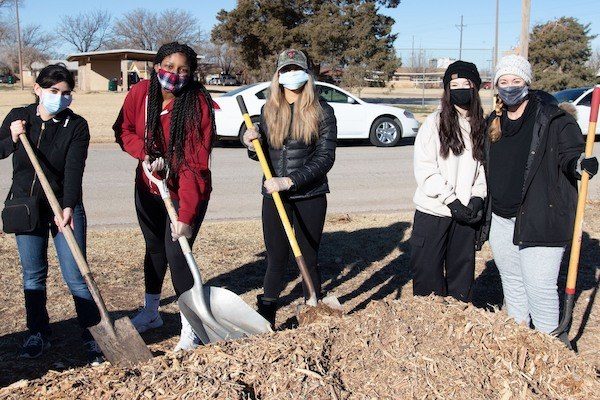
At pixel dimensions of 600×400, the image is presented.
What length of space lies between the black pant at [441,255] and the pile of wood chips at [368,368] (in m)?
0.90

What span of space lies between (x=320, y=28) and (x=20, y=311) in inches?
1121

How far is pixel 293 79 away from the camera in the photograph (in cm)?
426

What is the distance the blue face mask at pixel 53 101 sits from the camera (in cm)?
398

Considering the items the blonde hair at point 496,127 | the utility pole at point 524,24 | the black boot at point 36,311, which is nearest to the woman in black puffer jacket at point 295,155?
the blonde hair at point 496,127

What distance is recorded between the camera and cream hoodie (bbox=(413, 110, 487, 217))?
4.02 meters

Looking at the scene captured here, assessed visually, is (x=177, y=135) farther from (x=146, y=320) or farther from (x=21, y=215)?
(x=146, y=320)

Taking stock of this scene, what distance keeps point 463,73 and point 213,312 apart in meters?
2.02

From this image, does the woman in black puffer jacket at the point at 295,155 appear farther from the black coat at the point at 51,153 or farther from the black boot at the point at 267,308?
the black coat at the point at 51,153

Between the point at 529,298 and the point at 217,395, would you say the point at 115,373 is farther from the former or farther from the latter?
the point at 529,298

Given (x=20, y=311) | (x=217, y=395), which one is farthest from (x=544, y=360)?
(x=20, y=311)

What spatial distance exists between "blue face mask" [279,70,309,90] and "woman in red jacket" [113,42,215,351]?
0.49 metres

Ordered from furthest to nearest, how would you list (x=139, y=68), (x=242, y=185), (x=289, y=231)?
(x=139, y=68) < (x=242, y=185) < (x=289, y=231)

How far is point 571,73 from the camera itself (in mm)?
33125

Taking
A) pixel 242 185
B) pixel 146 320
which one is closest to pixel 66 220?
pixel 146 320
